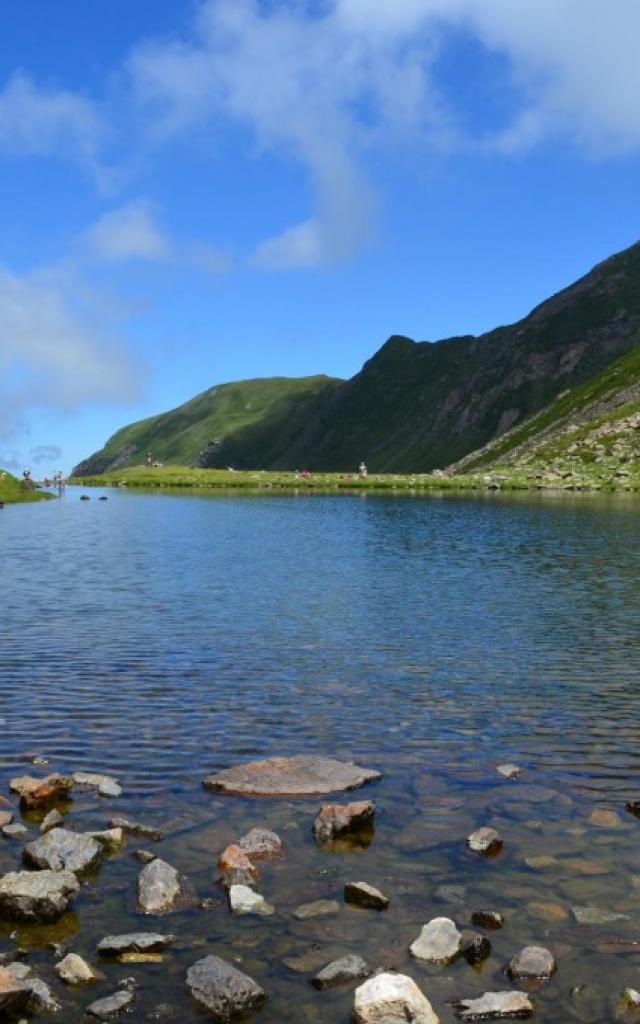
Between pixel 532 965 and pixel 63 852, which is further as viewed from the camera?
pixel 63 852

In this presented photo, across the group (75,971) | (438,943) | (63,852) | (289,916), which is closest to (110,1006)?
(75,971)

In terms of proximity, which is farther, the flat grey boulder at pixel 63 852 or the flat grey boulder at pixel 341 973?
the flat grey boulder at pixel 63 852

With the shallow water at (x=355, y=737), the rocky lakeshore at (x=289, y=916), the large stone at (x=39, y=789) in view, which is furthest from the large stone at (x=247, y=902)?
the large stone at (x=39, y=789)

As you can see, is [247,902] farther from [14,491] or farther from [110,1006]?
[14,491]

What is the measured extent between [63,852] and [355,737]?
8.03 metres

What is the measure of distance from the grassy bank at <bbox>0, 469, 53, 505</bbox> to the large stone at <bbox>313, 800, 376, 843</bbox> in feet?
416

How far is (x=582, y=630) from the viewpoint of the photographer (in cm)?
3123

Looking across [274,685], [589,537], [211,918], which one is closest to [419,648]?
[274,685]

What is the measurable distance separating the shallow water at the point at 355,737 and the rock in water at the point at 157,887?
0.21 meters

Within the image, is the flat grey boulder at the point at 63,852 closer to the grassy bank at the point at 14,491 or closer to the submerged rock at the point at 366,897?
the submerged rock at the point at 366,897

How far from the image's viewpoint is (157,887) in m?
12.2

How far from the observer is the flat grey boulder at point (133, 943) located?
10750mm

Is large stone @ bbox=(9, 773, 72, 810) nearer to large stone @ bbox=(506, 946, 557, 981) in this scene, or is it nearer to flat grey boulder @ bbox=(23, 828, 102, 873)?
flat grey boulder @ bbox=(23, 828, 102, 873)

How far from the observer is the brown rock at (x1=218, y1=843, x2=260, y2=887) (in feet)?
41.2
